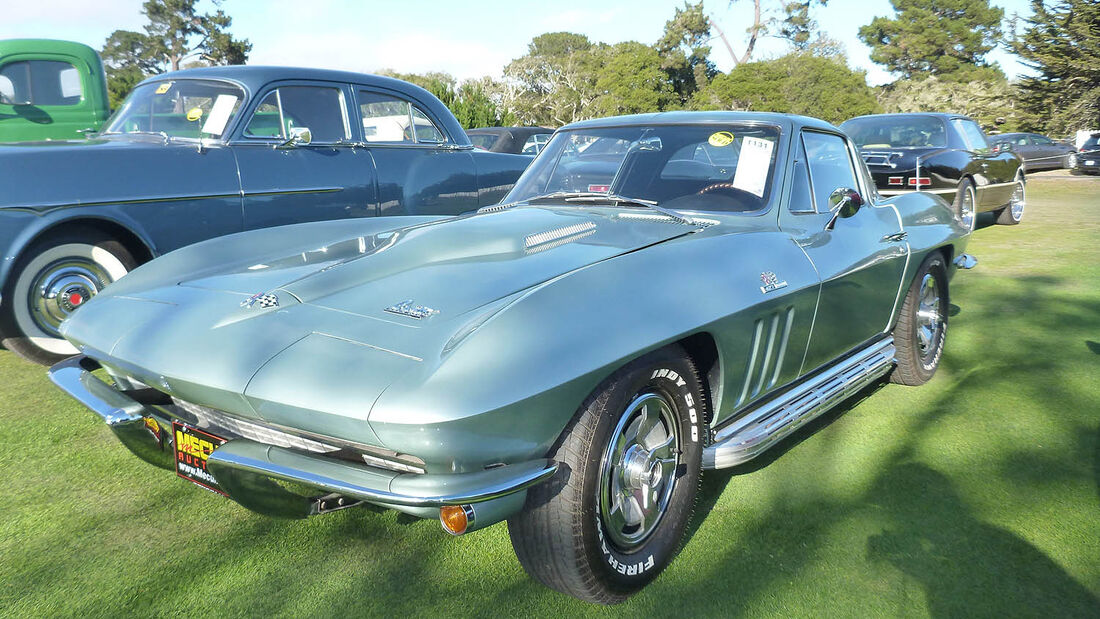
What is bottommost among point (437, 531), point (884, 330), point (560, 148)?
point (437, 531)

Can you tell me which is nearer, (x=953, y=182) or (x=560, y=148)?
(x=560, y=148)

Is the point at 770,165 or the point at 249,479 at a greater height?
the point at 770,165

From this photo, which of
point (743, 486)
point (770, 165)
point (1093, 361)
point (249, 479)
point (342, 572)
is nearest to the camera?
point (249, 479)

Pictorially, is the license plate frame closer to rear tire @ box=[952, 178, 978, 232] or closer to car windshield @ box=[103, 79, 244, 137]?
car windshield @ box=[103, 79, 244, 137]

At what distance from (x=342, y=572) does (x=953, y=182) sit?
881 centimetres

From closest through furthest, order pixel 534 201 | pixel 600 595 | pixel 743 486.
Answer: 1. pixel 600 595
2. pixel 743 486
3. pixel 534 201

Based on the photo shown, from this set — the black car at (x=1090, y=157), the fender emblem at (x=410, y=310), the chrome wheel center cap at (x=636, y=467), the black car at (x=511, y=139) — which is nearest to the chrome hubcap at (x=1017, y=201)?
the black car at (x=511, y=139)

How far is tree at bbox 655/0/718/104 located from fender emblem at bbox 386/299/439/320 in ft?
136

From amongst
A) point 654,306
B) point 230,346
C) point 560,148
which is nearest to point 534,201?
point 560,148

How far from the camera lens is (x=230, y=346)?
2029 mm

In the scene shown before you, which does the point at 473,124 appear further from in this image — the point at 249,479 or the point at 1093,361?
the point at 249,479

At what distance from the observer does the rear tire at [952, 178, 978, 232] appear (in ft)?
30.0

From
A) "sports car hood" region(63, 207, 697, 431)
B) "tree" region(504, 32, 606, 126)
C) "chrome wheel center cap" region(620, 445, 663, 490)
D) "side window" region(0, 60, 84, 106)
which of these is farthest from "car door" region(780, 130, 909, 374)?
"tree" region(504, 32, 606, 126)

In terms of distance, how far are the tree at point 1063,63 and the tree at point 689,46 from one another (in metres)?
17.0
